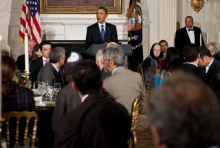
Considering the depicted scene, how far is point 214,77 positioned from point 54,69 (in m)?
1.90

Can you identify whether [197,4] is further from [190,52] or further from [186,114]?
[186,114]

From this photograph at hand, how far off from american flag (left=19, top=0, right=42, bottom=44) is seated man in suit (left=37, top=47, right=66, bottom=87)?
174 inches

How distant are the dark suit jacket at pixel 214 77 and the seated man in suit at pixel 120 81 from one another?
0.71 meters

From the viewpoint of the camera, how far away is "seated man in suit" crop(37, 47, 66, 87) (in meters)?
6.30

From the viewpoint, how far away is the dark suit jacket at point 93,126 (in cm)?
318

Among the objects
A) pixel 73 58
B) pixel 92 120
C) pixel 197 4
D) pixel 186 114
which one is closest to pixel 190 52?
pixel 73 58

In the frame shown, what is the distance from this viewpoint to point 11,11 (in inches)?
514

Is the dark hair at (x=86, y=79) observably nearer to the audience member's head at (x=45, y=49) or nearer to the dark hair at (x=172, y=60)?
the dark hair at (x=172, y=60)

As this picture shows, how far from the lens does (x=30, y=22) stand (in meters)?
11.2

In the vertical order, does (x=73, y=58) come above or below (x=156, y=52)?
above

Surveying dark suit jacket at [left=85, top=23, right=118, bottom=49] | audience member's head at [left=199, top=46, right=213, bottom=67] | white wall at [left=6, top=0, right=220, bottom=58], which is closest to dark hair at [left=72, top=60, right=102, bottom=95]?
audience member's head at [left=199, top=46, right=213, bottom=67]

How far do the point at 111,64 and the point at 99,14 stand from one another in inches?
187

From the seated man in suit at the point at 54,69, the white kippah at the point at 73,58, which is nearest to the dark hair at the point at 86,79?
the white kippah at the point at 73,58

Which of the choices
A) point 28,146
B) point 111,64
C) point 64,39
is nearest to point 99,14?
point 64,39
